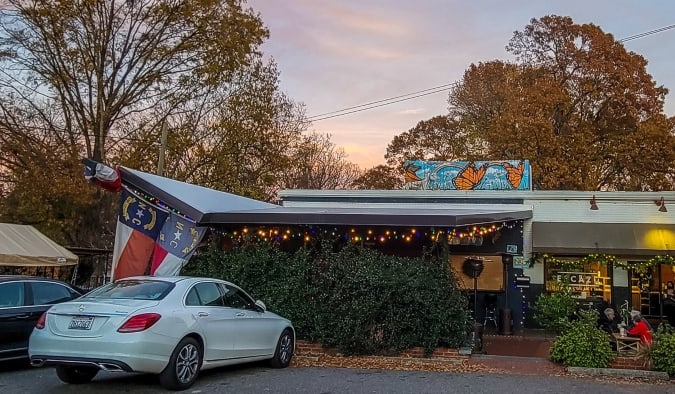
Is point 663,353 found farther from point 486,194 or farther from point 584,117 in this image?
point 584,117

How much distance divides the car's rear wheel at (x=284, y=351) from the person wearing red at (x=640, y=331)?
5.94 m

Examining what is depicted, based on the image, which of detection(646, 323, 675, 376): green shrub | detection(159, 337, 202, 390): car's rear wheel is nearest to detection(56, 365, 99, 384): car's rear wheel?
detection(159, 337, 202, 390): car's rear wheel

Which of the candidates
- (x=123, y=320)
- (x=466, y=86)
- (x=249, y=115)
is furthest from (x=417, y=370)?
(x=466, y=86)

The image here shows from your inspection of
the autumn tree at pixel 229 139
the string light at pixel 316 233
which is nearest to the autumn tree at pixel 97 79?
the autumn tree at pixel 229 139

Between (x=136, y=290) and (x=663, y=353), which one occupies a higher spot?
(x=136, y=290)

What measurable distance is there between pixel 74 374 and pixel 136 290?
1348mm

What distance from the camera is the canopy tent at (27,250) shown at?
16.6m

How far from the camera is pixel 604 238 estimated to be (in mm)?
16703

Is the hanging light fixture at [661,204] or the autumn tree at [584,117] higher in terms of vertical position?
the autumn tree at [584,117]

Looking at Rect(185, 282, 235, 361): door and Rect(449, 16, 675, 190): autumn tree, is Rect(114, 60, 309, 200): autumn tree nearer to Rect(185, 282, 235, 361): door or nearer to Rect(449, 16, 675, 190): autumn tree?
Rect(449, 16, 675, 190): autumn tree

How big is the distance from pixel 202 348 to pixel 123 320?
131 cm

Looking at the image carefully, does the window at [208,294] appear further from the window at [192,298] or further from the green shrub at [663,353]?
the green shrub at [663,353]

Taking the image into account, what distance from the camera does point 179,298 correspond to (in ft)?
27.7

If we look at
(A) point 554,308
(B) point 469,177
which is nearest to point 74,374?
(A) point 554,308
